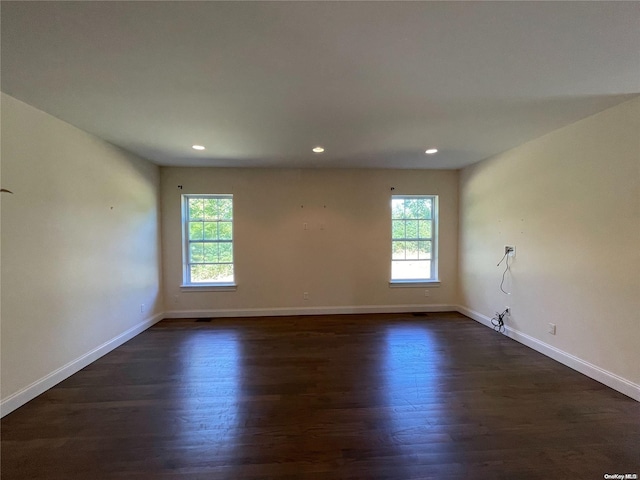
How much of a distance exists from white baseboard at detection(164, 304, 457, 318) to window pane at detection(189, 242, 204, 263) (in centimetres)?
86

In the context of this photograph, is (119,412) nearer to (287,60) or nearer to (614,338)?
(287,60)

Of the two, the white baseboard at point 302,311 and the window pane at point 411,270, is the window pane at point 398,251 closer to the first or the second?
the window pane at point 411,270

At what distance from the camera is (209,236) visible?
4457mm

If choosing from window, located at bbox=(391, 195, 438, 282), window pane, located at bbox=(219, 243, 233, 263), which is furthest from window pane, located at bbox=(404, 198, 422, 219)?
window pane, located at bbox=(219, 243, 233, 263)

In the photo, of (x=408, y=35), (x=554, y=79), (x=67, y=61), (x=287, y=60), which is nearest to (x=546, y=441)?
(x=554, y=79)

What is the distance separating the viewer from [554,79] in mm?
1827

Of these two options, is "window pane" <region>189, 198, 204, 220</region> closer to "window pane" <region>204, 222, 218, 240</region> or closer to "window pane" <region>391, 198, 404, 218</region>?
"window pane" <region>204, 222, 218, 240</region>

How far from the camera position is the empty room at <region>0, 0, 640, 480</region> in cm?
147

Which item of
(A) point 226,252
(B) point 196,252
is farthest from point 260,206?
(B) point 196,252

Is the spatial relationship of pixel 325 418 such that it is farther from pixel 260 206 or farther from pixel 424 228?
pixel 424 228

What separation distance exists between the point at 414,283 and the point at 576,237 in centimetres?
231

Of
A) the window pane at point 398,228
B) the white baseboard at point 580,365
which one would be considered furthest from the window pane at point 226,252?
the white baseboard at point 580,365

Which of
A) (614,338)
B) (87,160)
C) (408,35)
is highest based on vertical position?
(408,35)

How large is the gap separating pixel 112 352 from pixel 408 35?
4.14 metres
